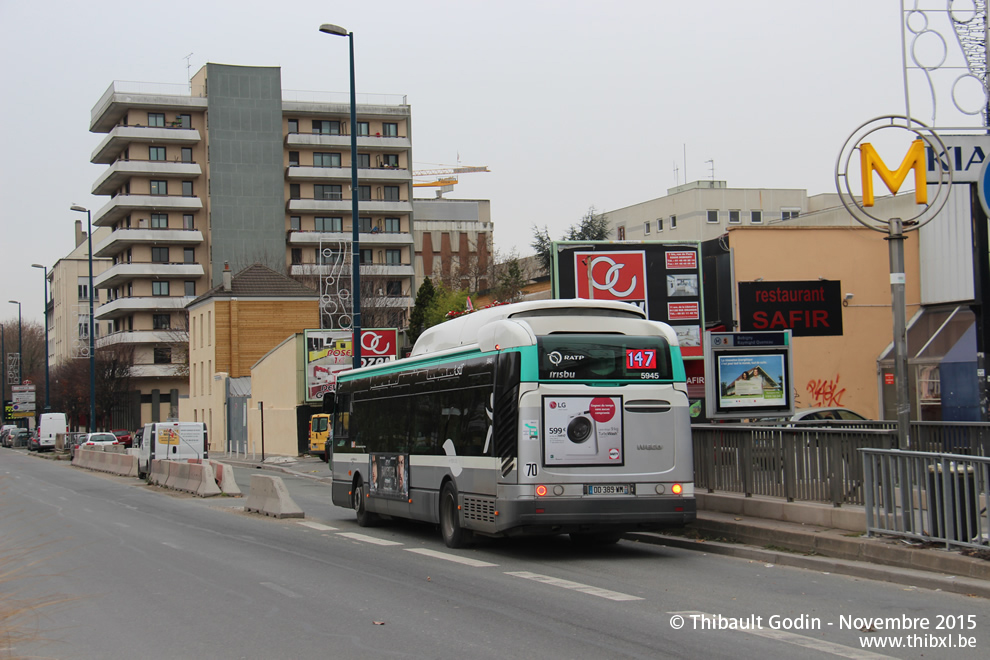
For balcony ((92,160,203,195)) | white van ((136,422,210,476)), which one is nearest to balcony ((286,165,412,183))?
balcony ((92,160,203,195))

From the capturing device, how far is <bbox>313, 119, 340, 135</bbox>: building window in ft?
317

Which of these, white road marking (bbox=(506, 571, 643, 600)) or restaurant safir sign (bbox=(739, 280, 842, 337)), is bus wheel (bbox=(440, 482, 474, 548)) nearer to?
white road marking (bbox=(506, 571, 643, 600))

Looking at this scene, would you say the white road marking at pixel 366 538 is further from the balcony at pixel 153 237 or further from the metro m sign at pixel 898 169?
the balcony at pixel 153 237

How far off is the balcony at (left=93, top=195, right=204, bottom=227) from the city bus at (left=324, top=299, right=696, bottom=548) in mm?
81932

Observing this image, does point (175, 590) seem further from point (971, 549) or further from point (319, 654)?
point (971, 549)

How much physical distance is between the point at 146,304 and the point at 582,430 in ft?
276

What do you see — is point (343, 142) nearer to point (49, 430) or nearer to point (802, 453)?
point (49, 430)

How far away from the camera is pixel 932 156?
547 inches

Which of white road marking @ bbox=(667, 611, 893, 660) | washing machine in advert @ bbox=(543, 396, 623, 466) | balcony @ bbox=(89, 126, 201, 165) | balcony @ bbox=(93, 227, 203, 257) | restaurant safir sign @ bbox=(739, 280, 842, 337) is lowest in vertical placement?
white road marking @ bbox=(667, 611, 893, 660)

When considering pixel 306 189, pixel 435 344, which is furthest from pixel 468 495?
pixel 306 189

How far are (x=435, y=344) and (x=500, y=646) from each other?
Answer: 9334mm

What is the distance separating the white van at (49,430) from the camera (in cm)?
7656

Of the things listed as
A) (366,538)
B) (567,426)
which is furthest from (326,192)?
(567,426)

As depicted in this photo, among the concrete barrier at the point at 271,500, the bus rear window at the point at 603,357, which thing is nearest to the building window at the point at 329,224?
the concrete barrier at the point at 271,500
